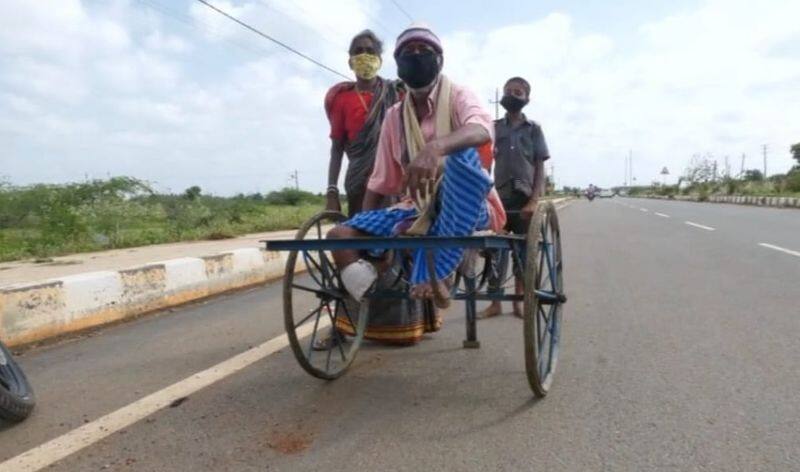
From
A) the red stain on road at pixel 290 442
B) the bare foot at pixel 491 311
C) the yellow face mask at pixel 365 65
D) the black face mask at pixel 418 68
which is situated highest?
the yellow face mask at pixel 365 65

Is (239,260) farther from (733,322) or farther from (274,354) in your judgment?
(733,322)

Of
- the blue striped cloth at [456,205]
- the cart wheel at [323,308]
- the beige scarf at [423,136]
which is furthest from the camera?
the cart wheel at [323,308]

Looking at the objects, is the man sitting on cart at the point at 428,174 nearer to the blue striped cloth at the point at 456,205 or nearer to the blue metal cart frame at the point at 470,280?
the blue striped cloth at the point at 456,205

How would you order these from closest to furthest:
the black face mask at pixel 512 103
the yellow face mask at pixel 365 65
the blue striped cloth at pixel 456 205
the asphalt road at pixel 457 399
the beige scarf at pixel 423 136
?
the asphalt road at pixel 457 399 → the blue striped cloth at pixel 456 205 → the beige scarf at pixel 423 136 → the yellow face mask at pixel 365 65 → the black face mask at pixel 512 103

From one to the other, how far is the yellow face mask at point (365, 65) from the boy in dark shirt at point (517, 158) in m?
1.49

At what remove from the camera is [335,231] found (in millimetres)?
3322

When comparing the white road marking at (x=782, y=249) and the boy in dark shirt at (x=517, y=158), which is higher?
the boy in dark shirt at (x=517, y=158)

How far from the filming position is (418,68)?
332cm

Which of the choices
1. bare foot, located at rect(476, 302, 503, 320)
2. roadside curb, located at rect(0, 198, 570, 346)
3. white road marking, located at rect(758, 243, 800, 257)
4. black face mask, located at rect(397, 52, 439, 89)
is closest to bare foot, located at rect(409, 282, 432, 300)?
black face mask, located at rect(397, 52, 439, 89)

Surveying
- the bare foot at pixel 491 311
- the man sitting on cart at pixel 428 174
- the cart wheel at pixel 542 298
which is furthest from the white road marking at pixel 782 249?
the man sitting on cart at pixel 428 174

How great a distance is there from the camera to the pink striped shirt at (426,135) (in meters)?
3.28

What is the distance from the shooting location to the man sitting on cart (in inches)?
118

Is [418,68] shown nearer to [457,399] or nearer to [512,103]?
[457,399]

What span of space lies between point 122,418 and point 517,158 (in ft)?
11.8
